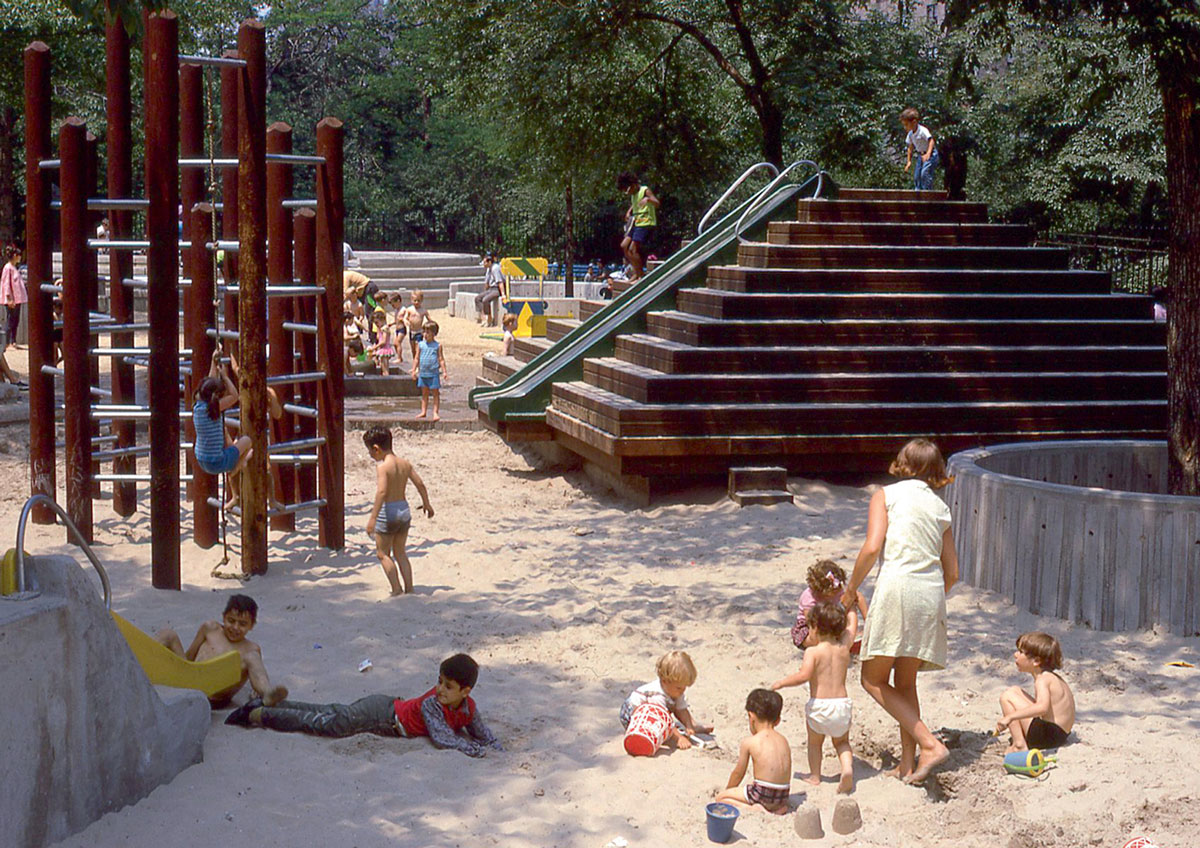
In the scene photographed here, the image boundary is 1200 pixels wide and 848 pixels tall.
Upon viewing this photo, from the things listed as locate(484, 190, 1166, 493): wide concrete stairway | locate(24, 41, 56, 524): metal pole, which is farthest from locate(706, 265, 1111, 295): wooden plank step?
locate(24, 41, 56, 524): metal pole

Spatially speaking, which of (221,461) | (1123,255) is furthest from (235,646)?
(1123,255)

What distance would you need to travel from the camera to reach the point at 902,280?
41.0 ft

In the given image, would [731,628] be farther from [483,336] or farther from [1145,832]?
[483,336]

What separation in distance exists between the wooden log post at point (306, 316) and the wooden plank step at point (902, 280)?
398cm

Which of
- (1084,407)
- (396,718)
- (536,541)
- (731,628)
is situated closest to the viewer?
(396,718)

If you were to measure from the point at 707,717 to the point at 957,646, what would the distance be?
1.69 m

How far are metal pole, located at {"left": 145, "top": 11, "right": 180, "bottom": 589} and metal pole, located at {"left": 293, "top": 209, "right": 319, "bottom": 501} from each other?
1220 millimetres

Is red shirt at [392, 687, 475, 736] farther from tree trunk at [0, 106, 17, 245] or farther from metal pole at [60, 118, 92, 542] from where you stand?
tree trunk at [0, 106, 17, 245]

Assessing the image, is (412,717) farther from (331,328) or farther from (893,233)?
(893,233)

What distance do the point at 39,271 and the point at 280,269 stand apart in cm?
178

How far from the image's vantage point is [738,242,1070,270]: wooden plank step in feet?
41.0

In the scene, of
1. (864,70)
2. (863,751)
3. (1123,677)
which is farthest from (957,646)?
(864,70)

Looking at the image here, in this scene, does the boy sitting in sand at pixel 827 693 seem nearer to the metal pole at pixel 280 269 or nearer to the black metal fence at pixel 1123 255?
the metal pole at pixel 280 269

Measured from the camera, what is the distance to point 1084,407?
39.2 ft
